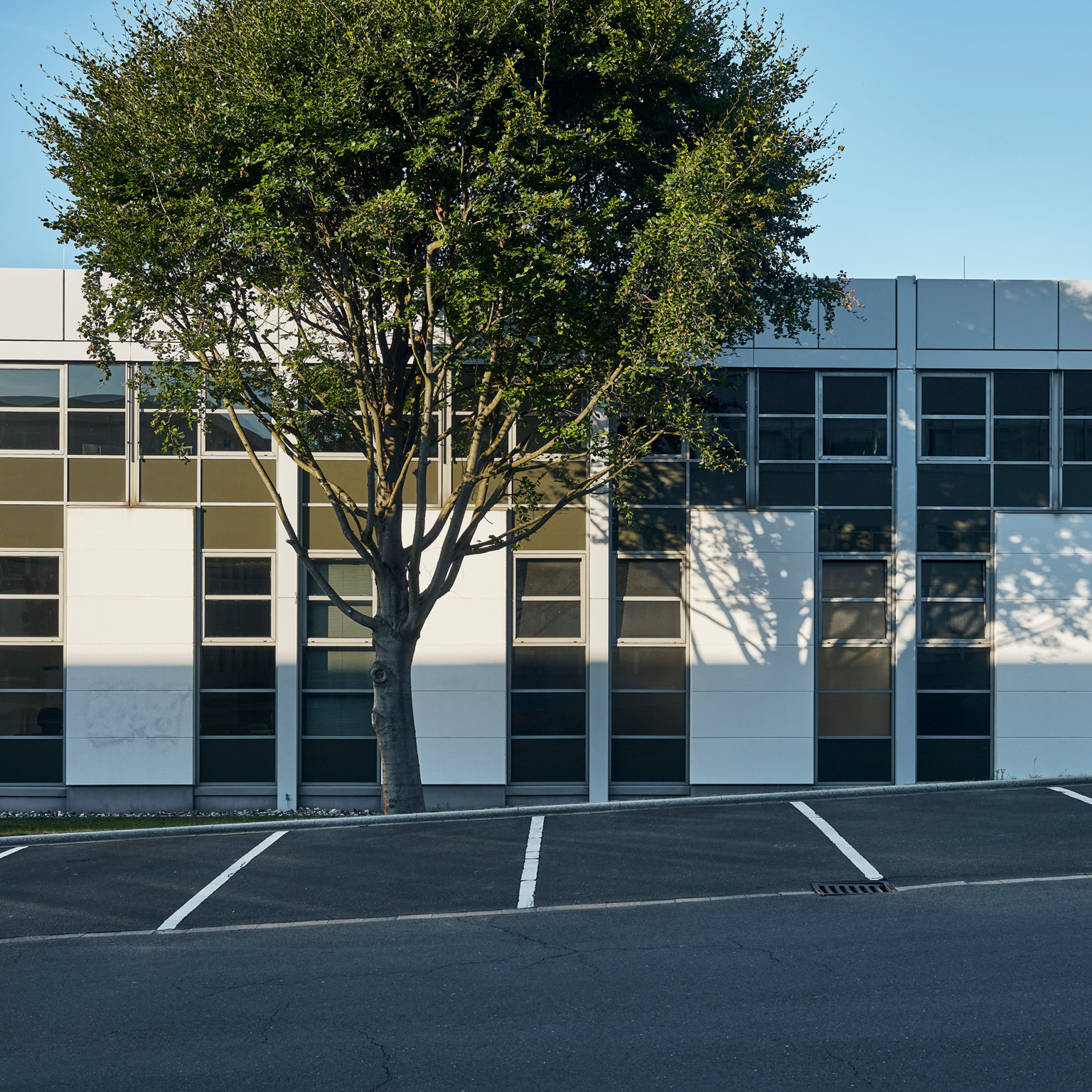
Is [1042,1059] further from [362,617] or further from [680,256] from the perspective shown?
[362,617]

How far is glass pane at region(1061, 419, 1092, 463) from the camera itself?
1756 cm

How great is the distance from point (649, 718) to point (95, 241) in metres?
11.3

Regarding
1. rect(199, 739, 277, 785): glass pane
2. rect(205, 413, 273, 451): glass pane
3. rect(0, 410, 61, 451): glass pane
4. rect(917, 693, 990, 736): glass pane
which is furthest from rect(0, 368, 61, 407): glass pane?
rect(917, 693, 990, 736): glass pane

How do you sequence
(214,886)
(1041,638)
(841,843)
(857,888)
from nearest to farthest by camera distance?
(857,888) < (214,886) < (841,843) < (1041,638)

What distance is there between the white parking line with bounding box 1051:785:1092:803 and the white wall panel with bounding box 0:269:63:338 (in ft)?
56.3

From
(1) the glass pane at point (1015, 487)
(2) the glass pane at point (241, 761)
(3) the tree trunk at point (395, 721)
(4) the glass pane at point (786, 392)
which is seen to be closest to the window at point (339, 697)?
(2) the glass pane at point (241, 761)

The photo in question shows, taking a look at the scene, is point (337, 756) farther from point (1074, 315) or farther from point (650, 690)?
point (1074, 315)

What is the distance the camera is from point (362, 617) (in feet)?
44.4

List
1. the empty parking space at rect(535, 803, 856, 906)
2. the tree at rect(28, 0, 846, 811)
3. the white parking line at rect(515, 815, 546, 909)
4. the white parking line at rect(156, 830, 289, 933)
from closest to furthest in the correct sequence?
the white parking line at rect(156, 830, 289, 933) → the white parking line at rect(515, 815, 546, 909) → the empty parking space at rect(535, 803, 856, 906) → the tree at rect(28, 0, 846, 811)

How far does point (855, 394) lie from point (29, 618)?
15.2 meters

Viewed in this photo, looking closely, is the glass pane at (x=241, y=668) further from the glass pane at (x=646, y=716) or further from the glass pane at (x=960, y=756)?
the glass pane at (x=960, y=756)

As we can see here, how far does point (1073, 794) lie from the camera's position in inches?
485

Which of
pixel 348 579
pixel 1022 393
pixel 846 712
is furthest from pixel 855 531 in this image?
pixel 348 579

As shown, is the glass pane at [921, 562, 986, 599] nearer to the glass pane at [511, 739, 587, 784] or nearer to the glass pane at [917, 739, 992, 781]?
the glass pane at [917, 739, 992, 781]
